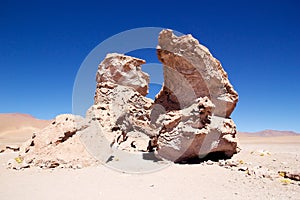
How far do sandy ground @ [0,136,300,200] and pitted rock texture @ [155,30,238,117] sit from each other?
83.8 inches

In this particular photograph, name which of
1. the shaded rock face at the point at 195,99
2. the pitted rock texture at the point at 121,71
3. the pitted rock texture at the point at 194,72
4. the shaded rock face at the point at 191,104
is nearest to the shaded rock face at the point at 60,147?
the shaded rock face at the point at 191,104

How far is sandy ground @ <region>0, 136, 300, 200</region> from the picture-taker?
470 cm

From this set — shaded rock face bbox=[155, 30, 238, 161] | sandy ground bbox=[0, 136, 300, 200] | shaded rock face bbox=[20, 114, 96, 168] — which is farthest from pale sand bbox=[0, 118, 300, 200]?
shaded rock face bbox=[155, 30, 238, 161]

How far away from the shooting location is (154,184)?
5.46 metres

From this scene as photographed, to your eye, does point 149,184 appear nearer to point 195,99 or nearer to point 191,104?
point 191,104

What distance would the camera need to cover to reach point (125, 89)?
12867 mm

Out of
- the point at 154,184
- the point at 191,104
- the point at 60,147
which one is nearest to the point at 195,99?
the point at 191,104

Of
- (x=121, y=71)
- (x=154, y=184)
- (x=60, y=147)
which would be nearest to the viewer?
(x=154, y=184)

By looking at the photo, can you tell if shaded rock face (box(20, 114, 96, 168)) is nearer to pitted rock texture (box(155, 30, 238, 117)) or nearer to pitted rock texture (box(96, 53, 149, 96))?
pitted rock texture (box(155, 30, 238, 117))

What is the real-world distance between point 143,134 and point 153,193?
7.32 m

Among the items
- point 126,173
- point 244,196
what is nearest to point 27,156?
point 126,173

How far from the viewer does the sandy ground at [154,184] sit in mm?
4695

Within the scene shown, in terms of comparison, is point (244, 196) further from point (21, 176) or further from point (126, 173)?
point (21, 176)

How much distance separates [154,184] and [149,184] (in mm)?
113
